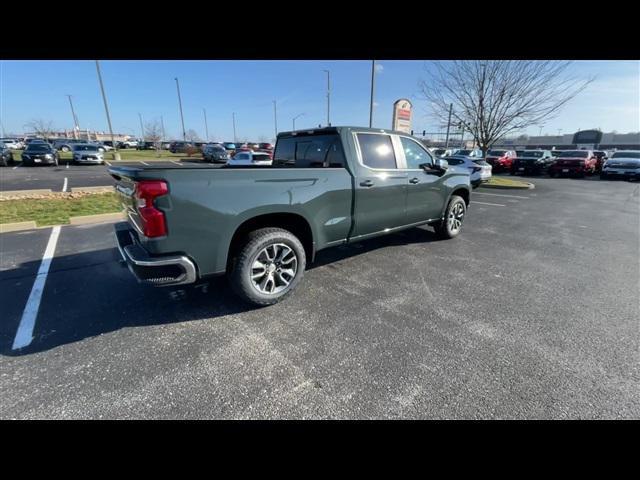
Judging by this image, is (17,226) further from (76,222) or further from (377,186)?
(377,186)

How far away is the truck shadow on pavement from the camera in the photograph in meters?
2.87

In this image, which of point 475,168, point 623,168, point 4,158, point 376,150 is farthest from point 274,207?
point 4,158

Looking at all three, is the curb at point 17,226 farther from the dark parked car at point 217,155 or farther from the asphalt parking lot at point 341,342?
the dark parked car at point 217,155

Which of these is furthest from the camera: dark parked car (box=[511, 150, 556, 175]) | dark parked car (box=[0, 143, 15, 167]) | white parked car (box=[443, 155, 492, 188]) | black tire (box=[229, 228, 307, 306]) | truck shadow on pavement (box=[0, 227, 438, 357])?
dark parked car (box=[511, 150, 556, 175])

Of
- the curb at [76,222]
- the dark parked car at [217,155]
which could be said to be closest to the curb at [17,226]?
the curb at [76,222]

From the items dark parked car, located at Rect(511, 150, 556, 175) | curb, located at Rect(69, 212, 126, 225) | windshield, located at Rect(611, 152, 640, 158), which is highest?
windshield, located at Rect(611, 152, 640, 158)

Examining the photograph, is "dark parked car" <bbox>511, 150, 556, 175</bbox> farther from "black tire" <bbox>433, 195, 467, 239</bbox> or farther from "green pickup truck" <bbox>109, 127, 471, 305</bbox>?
"green pickup truck" <bbox>109, 127, 471, 305</bbox>

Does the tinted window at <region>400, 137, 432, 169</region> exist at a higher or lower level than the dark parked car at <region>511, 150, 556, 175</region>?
higher

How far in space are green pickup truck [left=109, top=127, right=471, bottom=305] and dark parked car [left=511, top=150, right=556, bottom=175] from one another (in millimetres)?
21439

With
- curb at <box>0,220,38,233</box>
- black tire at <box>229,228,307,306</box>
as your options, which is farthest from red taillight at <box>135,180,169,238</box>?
curb at <box>0,220,38,233</box>
